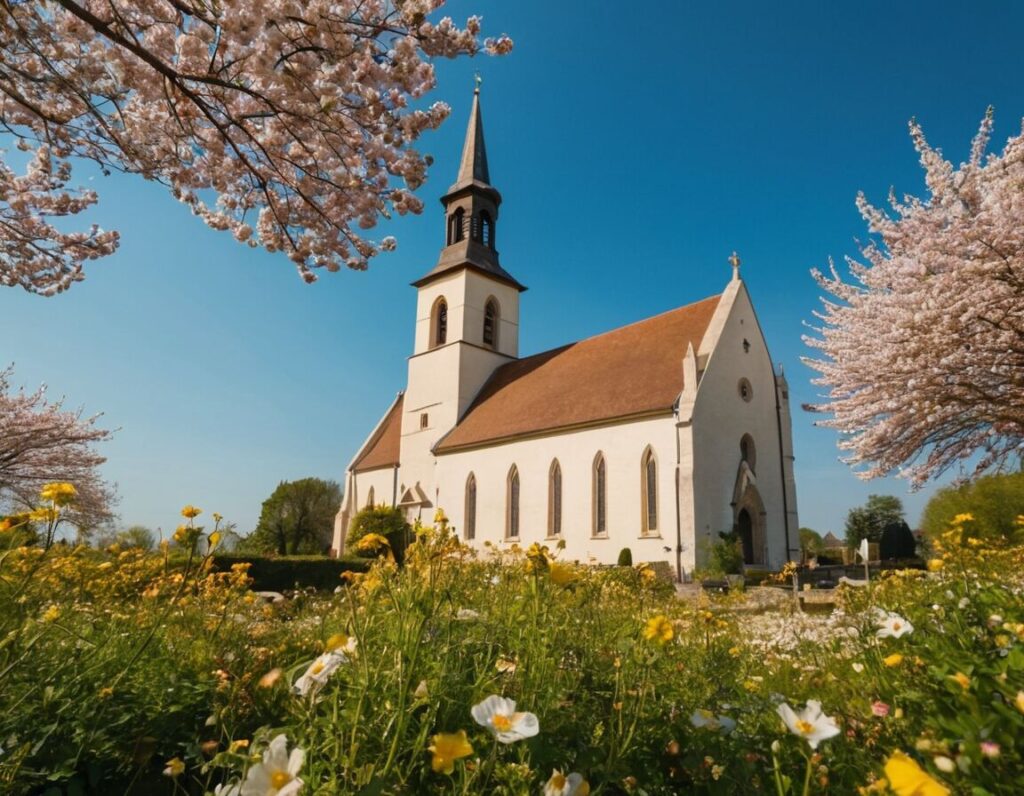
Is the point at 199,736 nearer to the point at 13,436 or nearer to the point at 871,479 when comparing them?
the point at 871,479

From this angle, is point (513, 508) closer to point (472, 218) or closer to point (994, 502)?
point (472, 218)

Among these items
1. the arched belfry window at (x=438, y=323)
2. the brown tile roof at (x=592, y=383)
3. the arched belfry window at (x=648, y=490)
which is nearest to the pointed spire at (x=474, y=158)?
the arched belfry window at (x=438, y=323)

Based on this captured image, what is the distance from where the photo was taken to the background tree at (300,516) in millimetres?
43562

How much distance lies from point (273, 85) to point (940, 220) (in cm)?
1146

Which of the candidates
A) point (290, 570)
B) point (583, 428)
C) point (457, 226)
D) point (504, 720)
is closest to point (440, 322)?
point (457, 226)

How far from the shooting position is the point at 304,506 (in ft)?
148

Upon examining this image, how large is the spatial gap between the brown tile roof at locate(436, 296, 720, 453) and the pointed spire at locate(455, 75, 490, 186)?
33.9 feet

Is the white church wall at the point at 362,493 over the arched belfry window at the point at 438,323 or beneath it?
beneath

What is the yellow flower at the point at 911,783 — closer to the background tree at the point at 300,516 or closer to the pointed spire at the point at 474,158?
the pointed spire at the point at 474,158

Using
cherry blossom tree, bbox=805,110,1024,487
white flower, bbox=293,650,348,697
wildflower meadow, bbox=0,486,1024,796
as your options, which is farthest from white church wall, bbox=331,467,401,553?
white flower, bbox=293,650,348,697

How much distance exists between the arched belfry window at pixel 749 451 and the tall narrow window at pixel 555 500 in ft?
22.5

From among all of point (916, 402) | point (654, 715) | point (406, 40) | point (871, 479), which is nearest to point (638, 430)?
point (871, 479)

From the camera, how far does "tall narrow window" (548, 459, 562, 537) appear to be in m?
24.0

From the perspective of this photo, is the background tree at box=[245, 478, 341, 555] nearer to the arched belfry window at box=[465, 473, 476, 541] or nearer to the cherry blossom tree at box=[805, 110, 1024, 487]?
the arched belfry window at box=[465, 473, 476, 541]
